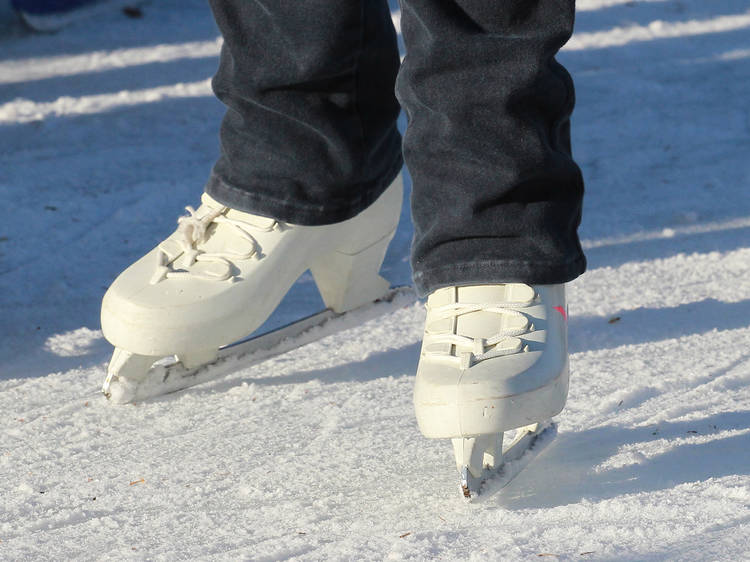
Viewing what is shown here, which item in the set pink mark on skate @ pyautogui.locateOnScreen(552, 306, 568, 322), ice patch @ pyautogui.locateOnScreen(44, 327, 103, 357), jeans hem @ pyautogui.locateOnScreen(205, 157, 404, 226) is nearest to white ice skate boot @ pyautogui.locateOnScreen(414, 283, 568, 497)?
pink mark on skate @ pyautogui.locateOnScreen(552, 306, 568, 322)

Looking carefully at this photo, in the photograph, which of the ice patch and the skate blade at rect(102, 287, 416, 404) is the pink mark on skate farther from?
the ice patch

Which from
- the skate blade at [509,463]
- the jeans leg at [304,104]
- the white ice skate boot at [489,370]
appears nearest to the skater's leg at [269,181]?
the jeans leg at [304,104]

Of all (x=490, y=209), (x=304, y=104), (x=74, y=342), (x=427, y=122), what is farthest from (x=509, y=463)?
(x=74, y=342)

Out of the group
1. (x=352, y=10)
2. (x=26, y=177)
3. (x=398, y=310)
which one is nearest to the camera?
(x=352, y=10)

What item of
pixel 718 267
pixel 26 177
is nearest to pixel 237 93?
pixel 718 267

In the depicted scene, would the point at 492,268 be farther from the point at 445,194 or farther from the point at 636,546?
the point at 636,546

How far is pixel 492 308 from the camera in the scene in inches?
39.4

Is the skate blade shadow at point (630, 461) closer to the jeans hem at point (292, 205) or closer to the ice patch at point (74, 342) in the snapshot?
the jeans hem at point (292, 205)

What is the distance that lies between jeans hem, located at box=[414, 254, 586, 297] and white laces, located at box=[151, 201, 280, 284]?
268mm

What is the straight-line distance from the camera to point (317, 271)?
1.31 meters

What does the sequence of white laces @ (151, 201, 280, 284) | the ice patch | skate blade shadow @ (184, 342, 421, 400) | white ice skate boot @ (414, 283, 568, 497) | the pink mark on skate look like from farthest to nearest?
the ice patch, skate blade shadow @ (184, 342, 421, 400), white laces @ (151, 201, 280, 284), the pink mark on skate, white ice skate boot @ (414, 283, 568, 497)

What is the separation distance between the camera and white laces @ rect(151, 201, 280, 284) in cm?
116

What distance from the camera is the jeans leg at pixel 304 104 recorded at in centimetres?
113

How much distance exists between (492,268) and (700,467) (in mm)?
308
